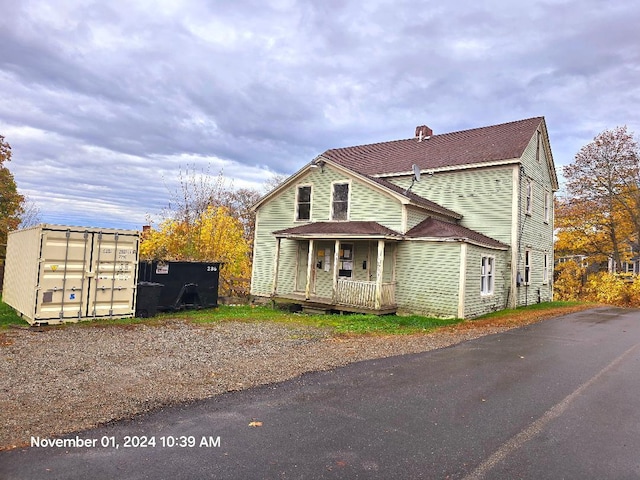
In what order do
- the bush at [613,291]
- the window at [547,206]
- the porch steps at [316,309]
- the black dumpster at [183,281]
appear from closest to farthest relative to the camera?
the black dumpster at [183,281], the porch steps at [316,309], the window at [547,206], the bush at [613,291]

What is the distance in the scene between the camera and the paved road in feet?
12.0

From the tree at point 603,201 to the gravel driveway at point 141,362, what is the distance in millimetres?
23774

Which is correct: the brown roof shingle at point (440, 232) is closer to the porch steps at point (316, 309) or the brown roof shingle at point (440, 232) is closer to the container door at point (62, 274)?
the porch steps at point (316, 309)

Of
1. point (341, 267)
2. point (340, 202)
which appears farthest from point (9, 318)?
point (340, 202)

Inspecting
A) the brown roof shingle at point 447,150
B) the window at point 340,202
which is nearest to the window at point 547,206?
the brown roof shingle at point 447,150

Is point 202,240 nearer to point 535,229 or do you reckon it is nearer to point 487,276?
point 487,276

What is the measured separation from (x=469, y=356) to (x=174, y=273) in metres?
10.2

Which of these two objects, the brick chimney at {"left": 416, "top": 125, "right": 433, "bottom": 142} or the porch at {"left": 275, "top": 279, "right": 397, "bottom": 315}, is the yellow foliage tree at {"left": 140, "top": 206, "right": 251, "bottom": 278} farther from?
the brick chimney at {"left": 416, "top": 125, "right": 433, "bottom": 142}

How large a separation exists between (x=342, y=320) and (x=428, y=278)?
3.80 m

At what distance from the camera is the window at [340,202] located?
58.9ft

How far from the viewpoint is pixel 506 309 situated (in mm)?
18062

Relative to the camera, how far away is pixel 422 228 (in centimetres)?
1652

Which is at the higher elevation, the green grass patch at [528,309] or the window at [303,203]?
the window at [303,203]

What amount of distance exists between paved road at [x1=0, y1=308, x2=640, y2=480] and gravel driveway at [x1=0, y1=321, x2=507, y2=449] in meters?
0.50
